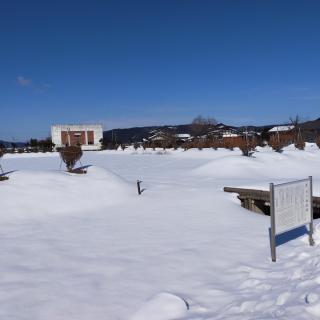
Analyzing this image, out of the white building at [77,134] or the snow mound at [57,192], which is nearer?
the snow mound at [57,192]

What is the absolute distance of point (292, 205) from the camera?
511 cm

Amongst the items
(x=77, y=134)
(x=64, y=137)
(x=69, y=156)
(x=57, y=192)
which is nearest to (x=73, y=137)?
(x=77, y=134)

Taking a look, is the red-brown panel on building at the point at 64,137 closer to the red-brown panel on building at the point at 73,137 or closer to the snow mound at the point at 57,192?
the red-brown panel on building at the point at 73,137

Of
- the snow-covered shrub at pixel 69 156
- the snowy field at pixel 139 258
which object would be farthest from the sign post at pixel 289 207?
the snow-covered shrub at pixel 69 156

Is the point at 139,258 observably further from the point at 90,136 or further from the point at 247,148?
the point at 90,136

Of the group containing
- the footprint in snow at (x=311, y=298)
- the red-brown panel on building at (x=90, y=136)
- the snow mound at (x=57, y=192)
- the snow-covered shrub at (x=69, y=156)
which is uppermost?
the red-brown panel on building at (x=90, y=136)

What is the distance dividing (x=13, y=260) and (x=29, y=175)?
5004 mm

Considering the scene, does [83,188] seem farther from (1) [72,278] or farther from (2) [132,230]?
(1) [72,278]

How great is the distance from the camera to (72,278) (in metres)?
4.64

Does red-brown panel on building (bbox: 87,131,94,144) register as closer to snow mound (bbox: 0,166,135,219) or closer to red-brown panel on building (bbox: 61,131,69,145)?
red-brown panel on building (bbox: 61,131,69,145)

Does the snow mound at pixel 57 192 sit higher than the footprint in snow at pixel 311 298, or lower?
higher

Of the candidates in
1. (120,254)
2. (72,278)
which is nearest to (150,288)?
(72,278)

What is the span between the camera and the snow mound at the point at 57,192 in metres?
8.51

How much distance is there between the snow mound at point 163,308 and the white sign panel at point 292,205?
1697 mm
